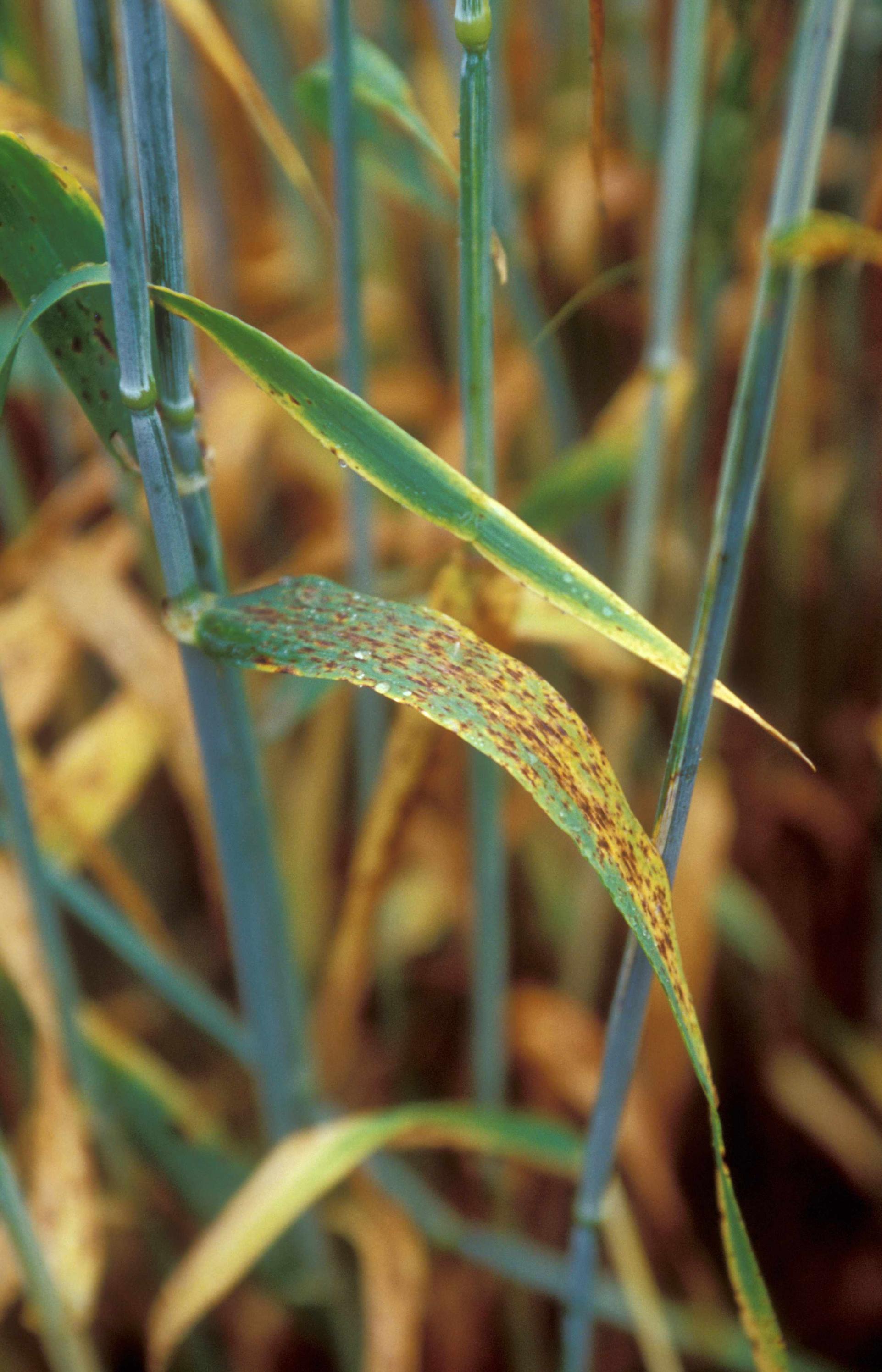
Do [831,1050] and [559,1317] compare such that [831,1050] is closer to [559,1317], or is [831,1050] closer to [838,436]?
[559,1317]

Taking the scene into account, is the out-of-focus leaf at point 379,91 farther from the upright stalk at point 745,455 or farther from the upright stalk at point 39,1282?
the upright stalk at point 39,1282

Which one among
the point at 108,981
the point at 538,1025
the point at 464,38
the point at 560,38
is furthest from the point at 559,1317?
the point at 560,38

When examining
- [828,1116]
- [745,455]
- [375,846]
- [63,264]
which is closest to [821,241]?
[745,455]

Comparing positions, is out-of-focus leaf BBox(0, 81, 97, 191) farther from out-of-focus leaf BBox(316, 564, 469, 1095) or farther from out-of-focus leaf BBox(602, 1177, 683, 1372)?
out-of-focus leaf BBox(602, 1177, 683, 1372)

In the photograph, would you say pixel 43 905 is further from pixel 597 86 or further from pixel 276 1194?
pixel 597 86

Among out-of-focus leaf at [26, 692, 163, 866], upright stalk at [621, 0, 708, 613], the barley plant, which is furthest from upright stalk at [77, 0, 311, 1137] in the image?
upright stalk at [621, 0, 708, 613]
